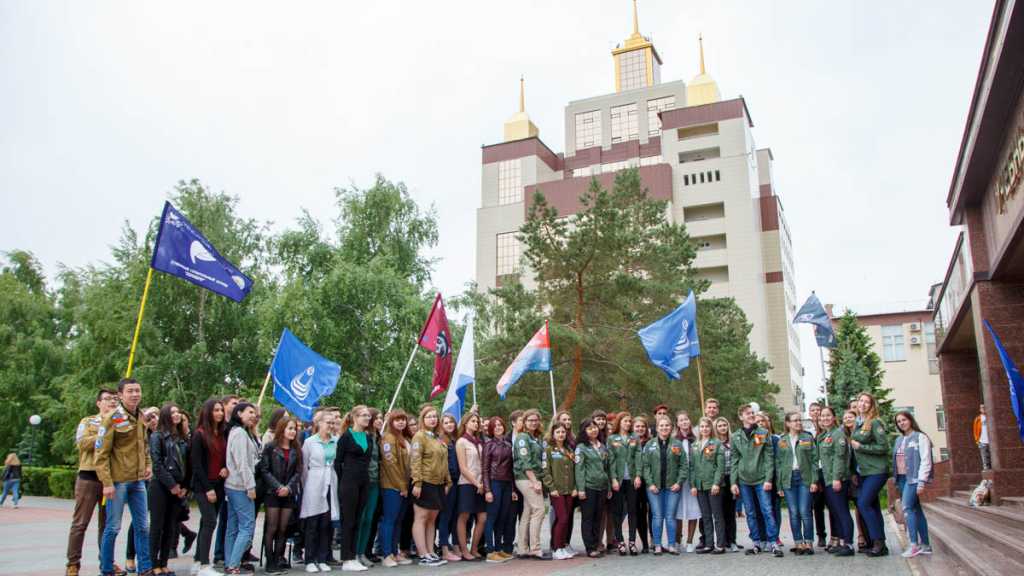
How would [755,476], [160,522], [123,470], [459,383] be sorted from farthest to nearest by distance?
[459,383], [755,476], [160,522], [123,470]

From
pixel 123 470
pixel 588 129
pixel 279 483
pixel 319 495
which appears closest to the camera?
pixel 123 470

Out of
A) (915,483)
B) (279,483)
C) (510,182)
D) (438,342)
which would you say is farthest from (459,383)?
(510,182)

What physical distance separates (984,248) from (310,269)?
2511 centimetres

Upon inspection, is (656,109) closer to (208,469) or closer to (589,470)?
(589,470)

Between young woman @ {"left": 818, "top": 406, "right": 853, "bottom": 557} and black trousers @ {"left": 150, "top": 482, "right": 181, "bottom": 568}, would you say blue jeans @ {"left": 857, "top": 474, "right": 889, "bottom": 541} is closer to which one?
young woman @ {"left": 818, "top": 406, "right": 853, "bottom": 557}

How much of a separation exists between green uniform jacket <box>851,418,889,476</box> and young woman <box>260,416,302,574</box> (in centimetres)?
672

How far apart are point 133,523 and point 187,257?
4535 millimetres

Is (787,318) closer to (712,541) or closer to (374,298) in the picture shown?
(374,298)

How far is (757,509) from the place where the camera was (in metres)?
10.2

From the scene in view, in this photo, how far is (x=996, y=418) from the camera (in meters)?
12.6

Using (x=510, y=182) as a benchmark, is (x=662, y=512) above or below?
below

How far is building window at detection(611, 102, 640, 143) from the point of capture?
73875 millimetres

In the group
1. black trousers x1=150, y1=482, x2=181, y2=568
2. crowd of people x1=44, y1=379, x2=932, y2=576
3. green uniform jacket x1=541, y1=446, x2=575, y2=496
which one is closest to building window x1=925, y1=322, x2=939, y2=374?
crowd of people x1=44, y1=379, x2=932, y2=576

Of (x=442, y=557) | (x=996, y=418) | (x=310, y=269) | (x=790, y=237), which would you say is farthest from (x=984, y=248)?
(x=790, y=237)
